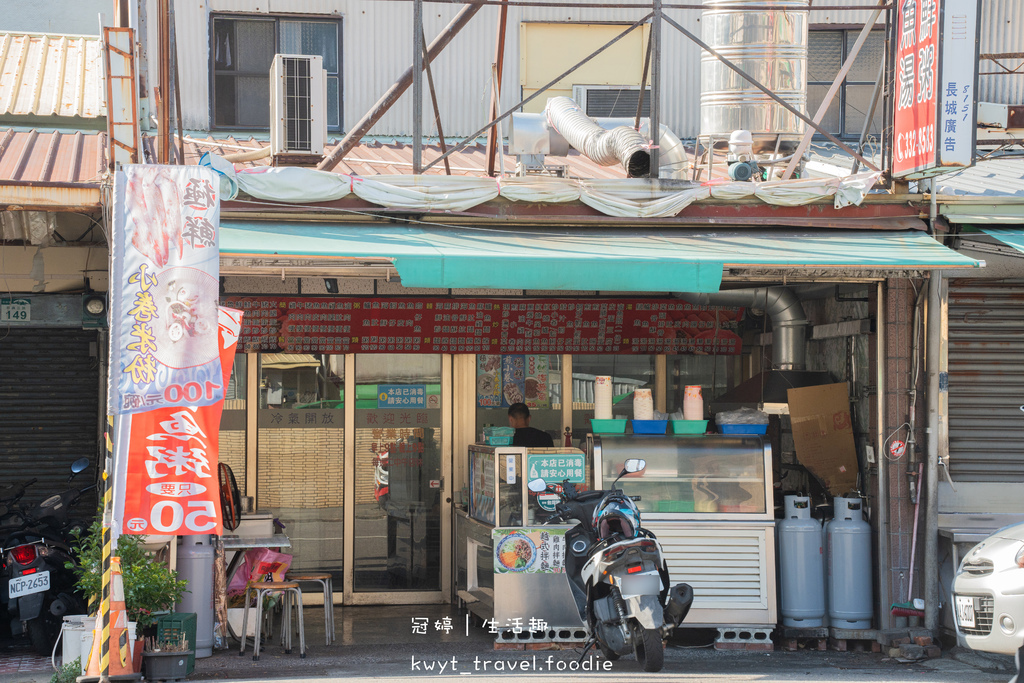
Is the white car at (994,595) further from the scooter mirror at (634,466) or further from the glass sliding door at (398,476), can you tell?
the glass sliding door at (398,476)

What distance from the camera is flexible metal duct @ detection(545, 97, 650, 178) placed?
8.48 metres

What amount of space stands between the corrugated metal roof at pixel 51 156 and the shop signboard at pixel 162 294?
1474 mm

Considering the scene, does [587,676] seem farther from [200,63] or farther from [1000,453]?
[200,63]

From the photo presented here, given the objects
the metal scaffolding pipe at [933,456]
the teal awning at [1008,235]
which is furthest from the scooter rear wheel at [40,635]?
the teal awning at [1008,235]

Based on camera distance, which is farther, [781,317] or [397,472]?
[397,472]

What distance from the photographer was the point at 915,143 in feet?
26.4

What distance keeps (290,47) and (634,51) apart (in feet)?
13.6

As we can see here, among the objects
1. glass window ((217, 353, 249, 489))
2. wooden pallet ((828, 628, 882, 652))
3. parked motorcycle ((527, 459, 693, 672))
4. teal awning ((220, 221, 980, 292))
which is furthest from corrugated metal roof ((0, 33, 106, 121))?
wooden pallet ((828, 628, 882, 652))

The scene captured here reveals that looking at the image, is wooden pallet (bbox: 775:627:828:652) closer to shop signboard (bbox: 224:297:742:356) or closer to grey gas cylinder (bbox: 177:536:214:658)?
shop signboard (bbox: 224:297:742:356)

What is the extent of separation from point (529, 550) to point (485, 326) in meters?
2.66

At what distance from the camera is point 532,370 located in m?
10.8

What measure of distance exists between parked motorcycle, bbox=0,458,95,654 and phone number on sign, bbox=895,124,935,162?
297 inches

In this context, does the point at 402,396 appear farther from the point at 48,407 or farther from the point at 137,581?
the point at 137,581

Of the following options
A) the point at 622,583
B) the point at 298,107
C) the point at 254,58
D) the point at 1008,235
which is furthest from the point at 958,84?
the point at 254,58
